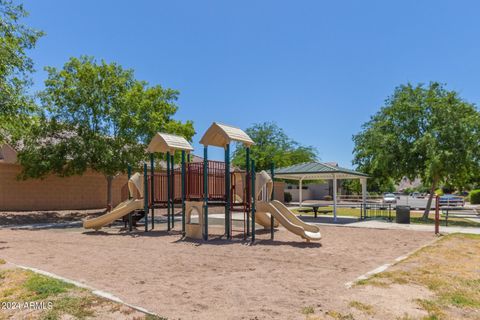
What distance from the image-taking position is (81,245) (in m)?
10.7

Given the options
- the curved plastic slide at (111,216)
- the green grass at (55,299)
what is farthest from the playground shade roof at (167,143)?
the green grass at (55,299)

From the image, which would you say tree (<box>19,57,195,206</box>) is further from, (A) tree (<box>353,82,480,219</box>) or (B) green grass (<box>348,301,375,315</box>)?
(B) green grass (<box>348,301,375,315</box>)

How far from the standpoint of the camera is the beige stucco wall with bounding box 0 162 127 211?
20.1 meters

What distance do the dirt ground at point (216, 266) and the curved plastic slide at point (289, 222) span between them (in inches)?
12.5

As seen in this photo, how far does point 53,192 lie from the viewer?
2183 centimetres

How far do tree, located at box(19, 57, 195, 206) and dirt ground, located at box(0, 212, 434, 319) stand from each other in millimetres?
5626

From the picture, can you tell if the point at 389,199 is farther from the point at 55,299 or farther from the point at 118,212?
the point at 55,299

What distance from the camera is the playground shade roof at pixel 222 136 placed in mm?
12185

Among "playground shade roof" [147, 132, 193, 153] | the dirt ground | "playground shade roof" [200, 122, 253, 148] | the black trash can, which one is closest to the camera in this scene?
the dirt ground

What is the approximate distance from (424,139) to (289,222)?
1050 centimetres

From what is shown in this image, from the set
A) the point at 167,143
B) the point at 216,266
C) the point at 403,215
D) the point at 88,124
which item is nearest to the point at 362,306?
the point at 216,266

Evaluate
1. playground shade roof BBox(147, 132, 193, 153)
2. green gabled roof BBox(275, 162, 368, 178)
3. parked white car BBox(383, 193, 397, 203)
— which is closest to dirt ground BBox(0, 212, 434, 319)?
playground shade roof BBox(147, 132, 193, 153)

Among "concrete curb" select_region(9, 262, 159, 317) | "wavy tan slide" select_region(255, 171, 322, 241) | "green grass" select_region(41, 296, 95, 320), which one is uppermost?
"wavy tan slide" select_region(255, 171, 322, 241)

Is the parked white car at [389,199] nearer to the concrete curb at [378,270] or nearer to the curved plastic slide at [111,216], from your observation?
the curved plastic slide at [111,216]
